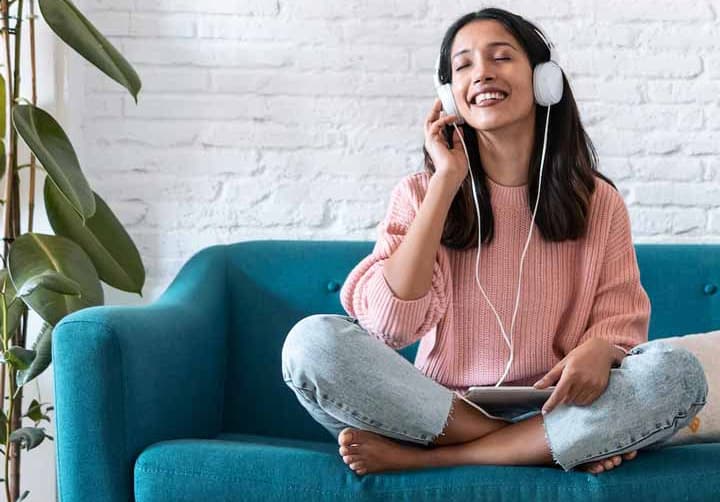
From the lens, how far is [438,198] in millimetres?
1819

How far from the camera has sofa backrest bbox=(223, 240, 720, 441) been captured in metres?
2.24

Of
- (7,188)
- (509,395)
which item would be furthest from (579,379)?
(7,188)

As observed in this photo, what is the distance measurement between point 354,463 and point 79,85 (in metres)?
1.30

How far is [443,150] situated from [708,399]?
628 millimetres

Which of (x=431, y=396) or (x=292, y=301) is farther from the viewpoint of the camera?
(x=292, y=301)

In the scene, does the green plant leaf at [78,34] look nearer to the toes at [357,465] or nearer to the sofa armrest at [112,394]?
the sofa armrest at [112,394]

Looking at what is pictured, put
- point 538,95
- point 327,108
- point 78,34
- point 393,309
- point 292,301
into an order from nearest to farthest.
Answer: point 393,309 < point 538,95 < point 78,34 < point 292,301 < point 327,108

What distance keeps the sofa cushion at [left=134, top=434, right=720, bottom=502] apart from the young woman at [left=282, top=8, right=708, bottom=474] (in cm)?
3

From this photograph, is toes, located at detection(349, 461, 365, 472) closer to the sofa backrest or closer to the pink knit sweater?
the pink knit sweater

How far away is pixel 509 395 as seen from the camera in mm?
1658

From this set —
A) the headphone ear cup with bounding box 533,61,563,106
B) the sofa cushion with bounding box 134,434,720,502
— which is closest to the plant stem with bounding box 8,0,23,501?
the sofa cushion with bounding box 134,434,720,502

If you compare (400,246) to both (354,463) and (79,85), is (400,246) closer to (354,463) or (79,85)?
(354,463)

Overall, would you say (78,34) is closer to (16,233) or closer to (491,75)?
(16,233)


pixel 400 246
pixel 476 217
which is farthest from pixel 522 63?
pixel 400 246
